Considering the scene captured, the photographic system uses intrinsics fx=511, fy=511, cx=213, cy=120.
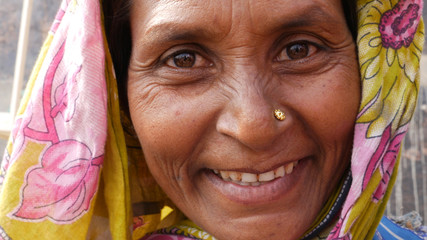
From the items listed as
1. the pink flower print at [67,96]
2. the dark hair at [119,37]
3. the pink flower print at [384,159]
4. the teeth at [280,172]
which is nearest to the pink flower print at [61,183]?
the pink flower print at [67,96]

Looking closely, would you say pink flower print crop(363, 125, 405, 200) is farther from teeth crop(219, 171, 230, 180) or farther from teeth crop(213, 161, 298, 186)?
teeth crop(219, 171, 230, 180)

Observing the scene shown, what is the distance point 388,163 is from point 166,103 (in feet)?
2.46

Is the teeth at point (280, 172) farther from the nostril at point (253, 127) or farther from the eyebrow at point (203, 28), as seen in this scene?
the eyebrow at point (203, 28)

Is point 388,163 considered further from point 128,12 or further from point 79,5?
point 79,5

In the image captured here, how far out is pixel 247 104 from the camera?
4.83ft

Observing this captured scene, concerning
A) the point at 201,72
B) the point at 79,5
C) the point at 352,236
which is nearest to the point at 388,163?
the point at 352,236

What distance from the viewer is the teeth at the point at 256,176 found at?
1.60 metres

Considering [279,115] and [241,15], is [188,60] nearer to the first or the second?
[241,15]

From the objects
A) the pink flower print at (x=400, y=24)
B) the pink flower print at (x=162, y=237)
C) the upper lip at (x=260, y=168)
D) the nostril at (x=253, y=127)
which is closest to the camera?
the nostril at (x=253, y=127)

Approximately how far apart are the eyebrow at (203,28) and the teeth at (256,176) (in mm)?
428

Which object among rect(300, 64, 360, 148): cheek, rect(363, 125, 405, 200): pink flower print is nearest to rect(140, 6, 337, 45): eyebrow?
rect(300, 64, 360, 148): cheek

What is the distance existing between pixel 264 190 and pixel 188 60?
48 centimetres

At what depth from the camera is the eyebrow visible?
150 centimetres

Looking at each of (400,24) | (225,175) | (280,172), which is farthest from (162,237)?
(400,24)
